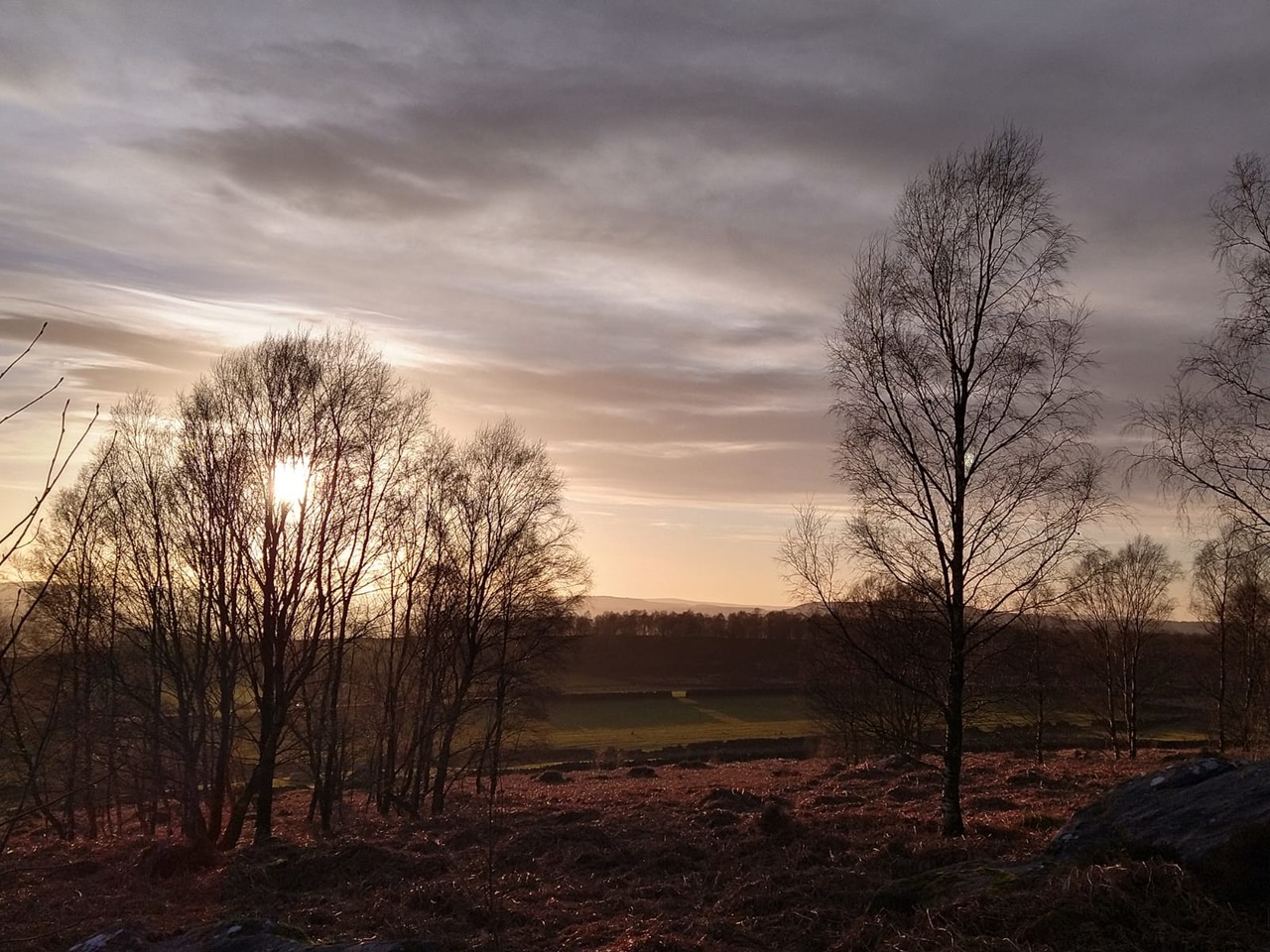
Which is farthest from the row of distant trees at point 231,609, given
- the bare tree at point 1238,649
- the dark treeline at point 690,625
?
the dark treeline at point 690,625

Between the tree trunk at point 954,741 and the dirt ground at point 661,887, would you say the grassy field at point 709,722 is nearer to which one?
the dirt ground at point 661,887

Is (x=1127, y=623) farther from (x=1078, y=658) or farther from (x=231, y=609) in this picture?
(x=231, y=609)

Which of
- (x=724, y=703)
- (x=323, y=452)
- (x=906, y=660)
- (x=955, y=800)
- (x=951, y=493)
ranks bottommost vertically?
(x=724, y=703)

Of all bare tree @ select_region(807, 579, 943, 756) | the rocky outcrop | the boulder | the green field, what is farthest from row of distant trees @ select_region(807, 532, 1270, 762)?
the green field

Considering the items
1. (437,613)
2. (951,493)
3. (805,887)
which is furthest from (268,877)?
(437,613)

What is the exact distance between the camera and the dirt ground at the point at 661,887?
19.7ft

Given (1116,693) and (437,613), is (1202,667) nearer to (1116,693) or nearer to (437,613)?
(1116,693)

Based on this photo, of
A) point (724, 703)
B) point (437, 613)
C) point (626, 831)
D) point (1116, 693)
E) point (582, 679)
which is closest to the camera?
point (626, 831)

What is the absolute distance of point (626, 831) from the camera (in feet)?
44.1

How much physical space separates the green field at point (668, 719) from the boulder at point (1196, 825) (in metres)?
40.7

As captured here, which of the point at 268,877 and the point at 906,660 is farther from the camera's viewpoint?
the point at 906,660

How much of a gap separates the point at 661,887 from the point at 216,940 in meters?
4.91

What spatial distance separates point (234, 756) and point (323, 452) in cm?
765

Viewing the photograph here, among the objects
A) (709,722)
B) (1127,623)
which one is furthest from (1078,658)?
(709,722)
